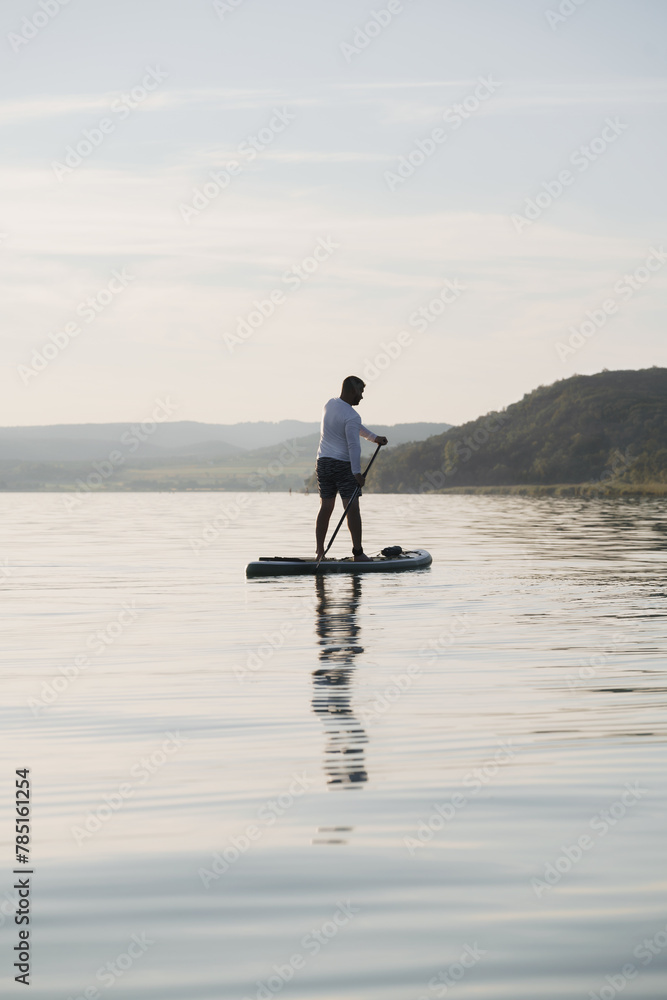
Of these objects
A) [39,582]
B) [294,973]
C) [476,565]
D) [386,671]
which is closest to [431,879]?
[294,973]

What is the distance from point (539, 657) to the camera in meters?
8.86

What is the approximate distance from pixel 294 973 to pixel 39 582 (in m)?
13.4
